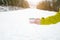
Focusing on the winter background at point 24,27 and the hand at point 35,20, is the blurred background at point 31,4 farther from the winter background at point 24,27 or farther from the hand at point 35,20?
the hand at point 35,20

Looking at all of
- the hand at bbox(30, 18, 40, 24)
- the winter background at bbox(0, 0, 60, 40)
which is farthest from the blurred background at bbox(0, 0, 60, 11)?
the hand at bbox(30, 18, 40, 24)

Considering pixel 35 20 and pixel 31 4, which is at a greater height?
pixel 31 4

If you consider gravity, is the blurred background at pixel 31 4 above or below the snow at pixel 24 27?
above

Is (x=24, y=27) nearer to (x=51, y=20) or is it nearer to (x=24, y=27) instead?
(x=24, y=27)

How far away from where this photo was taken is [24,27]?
111 centimetres

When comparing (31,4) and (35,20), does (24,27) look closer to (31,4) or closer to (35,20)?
(35,20)

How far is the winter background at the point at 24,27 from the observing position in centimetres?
107

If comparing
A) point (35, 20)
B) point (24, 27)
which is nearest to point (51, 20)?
point (35, 20)

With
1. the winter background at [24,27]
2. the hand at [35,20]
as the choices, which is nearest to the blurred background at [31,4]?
the winter background at [24,27]

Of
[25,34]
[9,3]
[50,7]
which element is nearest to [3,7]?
[9,3]

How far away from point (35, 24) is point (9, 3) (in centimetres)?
32

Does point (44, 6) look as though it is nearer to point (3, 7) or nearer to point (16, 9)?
point (16, 9)

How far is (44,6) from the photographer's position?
1182 millimetres

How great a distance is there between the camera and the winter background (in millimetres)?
1069
